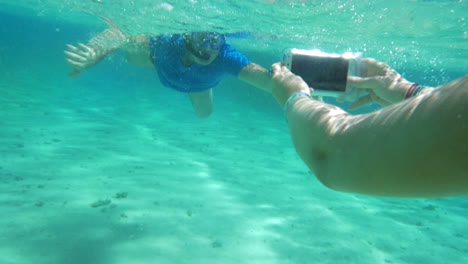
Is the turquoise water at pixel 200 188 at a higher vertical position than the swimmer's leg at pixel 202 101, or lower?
lower

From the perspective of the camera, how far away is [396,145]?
1104mm

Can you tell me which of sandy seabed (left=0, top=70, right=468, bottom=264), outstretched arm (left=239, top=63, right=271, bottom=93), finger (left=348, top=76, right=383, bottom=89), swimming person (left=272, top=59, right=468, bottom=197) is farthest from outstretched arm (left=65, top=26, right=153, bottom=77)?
swimming person (left=272, top=59, right=468, bottom=197)

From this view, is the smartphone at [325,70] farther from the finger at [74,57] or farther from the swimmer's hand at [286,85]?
the finger at [74,57]

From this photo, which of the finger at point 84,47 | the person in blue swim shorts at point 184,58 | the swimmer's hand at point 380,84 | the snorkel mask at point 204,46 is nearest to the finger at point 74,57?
the person in blue swim shorts at point 184,58

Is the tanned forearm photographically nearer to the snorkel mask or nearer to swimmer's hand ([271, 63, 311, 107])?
swimmer's hand ([271, 63, 311, 107])

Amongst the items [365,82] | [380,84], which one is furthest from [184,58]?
[380,84]

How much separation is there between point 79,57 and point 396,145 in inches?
237

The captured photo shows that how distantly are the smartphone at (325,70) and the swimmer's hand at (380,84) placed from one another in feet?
0.41

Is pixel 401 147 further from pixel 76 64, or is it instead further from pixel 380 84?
pixel 76 64

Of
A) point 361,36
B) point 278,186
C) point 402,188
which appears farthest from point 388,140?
point 361,36

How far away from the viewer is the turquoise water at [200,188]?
16.1 feet

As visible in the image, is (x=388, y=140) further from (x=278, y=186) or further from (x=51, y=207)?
(x=278, y=186)

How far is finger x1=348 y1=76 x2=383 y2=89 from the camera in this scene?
123 inches

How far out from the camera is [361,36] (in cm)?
1689
